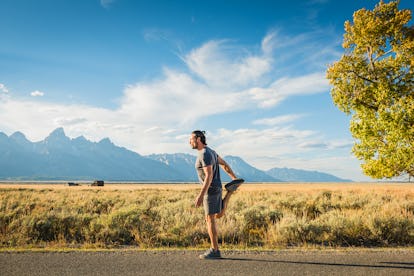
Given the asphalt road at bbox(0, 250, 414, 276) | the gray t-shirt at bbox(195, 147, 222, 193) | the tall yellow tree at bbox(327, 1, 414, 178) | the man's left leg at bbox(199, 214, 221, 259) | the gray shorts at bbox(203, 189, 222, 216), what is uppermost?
the tall yellow tree at bbox(327, 1, 414, 178)

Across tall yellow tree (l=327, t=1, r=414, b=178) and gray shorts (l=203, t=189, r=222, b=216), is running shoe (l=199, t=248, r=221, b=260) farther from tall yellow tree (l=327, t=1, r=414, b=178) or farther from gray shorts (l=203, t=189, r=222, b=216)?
tall yellow tree (l=327, t=1, r=414, b=178)

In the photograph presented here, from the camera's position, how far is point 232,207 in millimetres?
13625

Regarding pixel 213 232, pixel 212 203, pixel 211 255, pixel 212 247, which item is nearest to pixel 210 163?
pixel 212 203

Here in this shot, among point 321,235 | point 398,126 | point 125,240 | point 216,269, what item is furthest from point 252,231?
point 398,126

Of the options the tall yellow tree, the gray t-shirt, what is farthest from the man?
the tall yellow tree

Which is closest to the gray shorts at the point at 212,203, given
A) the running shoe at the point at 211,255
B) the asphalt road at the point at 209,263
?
the running shoe at the point at 211,255

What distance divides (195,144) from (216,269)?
7.38ft

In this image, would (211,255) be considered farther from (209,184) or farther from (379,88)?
(379,88)

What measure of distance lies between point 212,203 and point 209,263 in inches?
42.0

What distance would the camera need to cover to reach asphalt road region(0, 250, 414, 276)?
17.4 ft

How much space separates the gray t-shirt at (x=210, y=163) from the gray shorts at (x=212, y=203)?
0.08 m

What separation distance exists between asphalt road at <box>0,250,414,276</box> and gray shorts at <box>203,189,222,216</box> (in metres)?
0.89

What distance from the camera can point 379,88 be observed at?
1252 centimetres

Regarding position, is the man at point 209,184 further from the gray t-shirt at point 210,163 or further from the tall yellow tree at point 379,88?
the tall yellow tree at point 379,88
